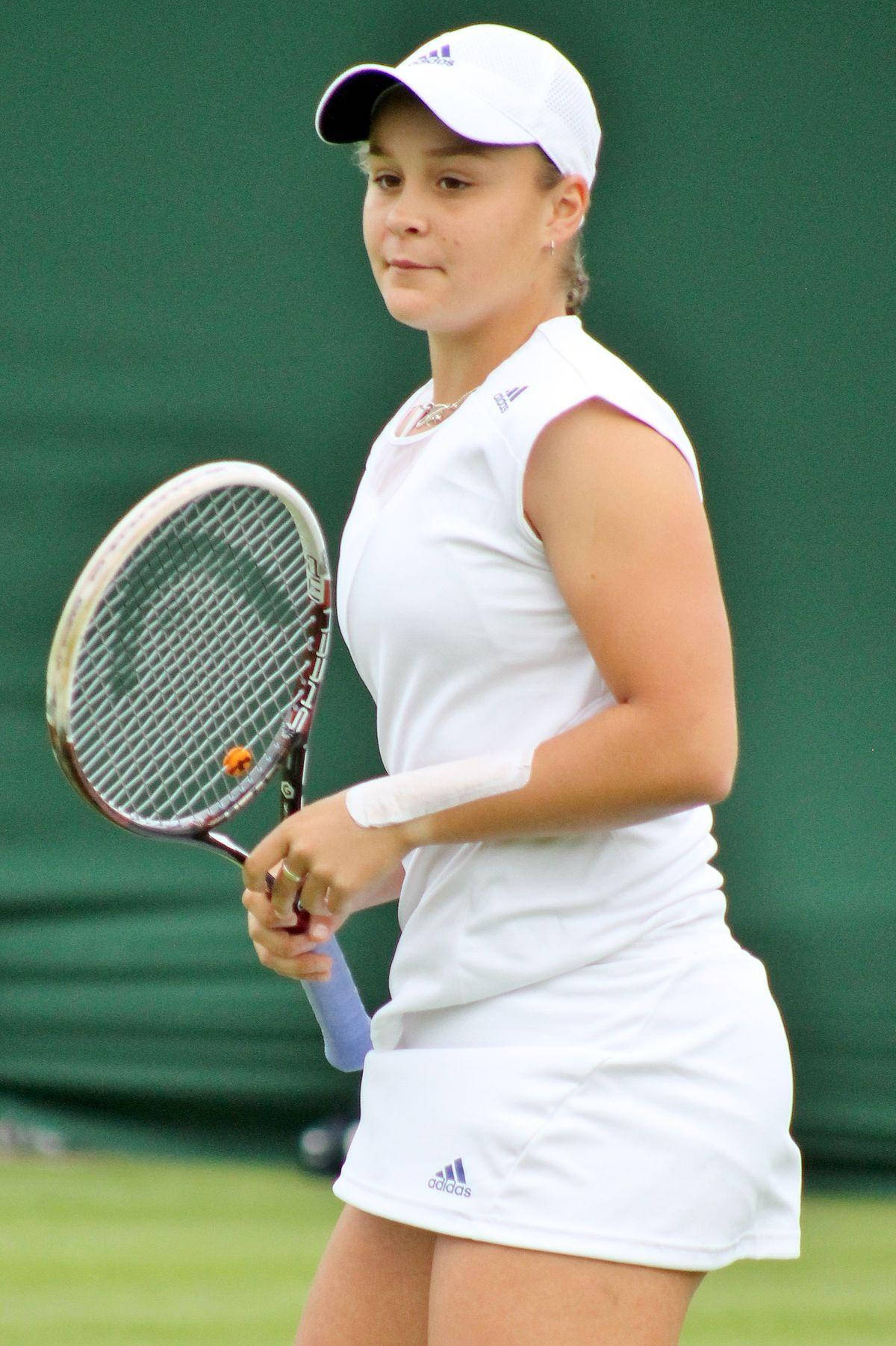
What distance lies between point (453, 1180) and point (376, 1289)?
0.18 m

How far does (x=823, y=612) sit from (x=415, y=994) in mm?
2132

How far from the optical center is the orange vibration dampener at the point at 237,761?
1.90 metres

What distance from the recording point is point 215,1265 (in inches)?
126

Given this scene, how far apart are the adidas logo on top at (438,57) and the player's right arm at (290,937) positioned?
60 centimetres

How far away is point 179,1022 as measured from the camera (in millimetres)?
3643

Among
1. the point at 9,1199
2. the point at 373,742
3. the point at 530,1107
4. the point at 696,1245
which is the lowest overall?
the point at 9,1199

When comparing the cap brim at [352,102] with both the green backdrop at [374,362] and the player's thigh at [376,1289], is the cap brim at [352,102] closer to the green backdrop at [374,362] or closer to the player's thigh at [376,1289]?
the player's thigh at [376,1289]

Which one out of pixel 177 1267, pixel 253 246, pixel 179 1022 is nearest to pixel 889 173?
pixel 253 246

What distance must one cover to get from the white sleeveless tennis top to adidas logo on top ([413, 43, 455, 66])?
0.21m

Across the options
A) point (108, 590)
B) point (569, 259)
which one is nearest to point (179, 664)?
point (108, 590)

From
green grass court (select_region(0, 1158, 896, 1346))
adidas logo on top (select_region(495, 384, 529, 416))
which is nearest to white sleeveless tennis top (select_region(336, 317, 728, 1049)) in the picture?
adidas logo on top (select_region(495, 384, 529, 416))

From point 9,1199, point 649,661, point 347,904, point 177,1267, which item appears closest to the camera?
point 649,661

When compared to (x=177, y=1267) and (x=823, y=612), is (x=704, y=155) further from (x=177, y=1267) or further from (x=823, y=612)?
(x=177, y=1267)

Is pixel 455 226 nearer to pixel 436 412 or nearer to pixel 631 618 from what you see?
pixel 436 412
